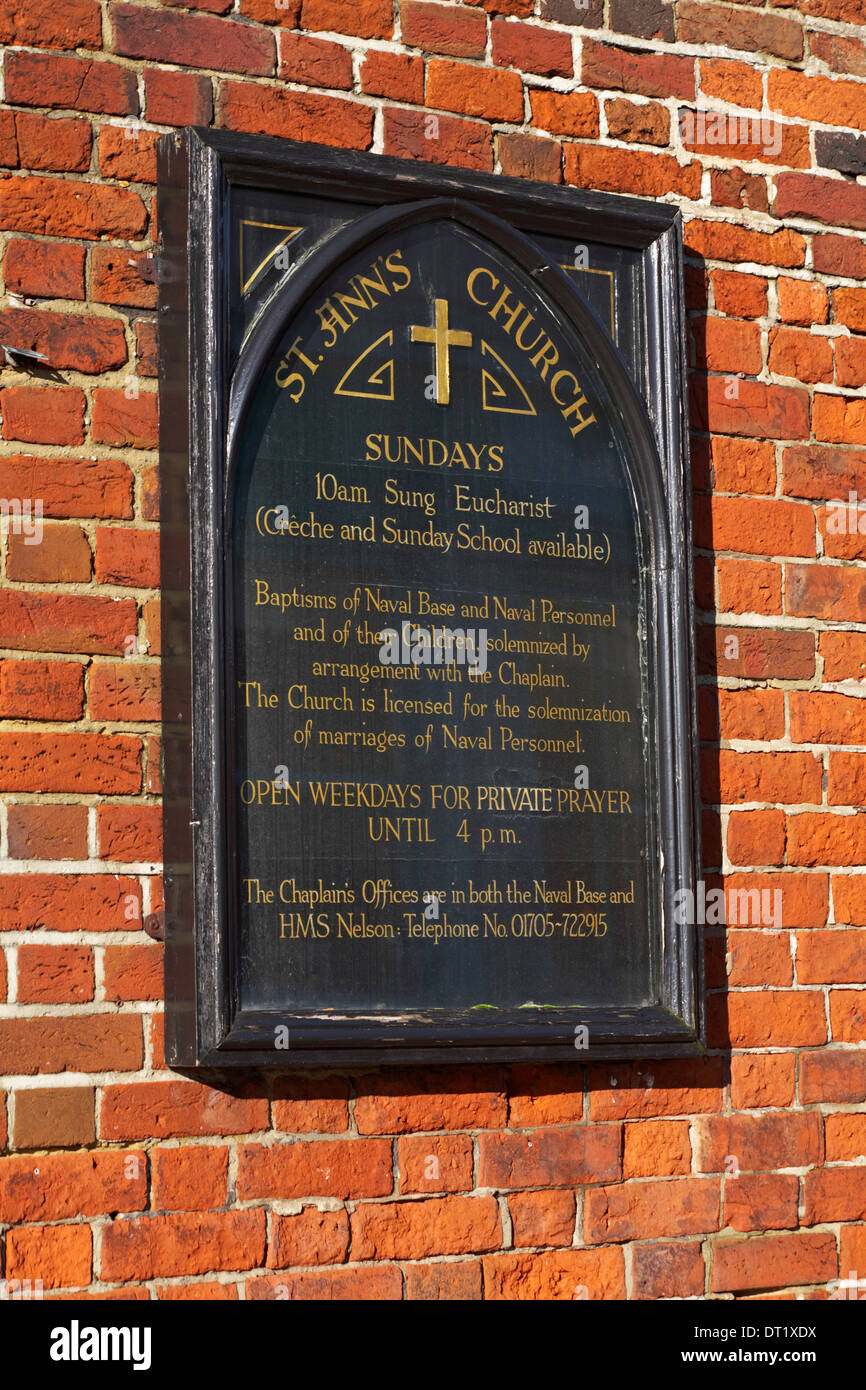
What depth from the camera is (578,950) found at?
271 centimetres

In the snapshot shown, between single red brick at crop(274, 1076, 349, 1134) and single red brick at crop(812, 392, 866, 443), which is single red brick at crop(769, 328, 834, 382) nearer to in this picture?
single red brick at crop(812, 392, 866, 443)

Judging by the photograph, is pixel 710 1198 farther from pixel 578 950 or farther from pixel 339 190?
pixel 339 190

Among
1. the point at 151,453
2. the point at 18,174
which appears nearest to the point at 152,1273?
the point at 151,453

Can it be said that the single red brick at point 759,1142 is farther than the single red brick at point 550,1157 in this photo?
Yes

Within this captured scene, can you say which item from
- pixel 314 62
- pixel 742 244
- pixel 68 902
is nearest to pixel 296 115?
pixel 314 62

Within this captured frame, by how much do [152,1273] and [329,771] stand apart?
0.81 m

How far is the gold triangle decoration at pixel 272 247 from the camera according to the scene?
2.65 metres

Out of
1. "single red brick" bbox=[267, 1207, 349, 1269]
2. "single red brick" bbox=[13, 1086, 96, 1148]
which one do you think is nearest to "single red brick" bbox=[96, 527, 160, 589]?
"single red brick" bbox=[13, 1086, 96, 1148]

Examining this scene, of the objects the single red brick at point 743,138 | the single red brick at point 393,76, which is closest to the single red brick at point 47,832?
the single red brick at point 393,76

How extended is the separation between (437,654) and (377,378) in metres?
0.48

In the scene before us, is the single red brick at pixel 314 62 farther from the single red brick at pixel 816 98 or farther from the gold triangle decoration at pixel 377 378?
the single red brick at pixel 816 98

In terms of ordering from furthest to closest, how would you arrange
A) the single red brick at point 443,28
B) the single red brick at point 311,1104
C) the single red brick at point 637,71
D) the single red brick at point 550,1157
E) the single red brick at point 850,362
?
the single red brick at point 850,362 → the single red brick at point 637,71 → the single red brick at point 443,28 → the single red brick at point 550,1157 → the single red brick at point 311,1104

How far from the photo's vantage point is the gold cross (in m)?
2.77

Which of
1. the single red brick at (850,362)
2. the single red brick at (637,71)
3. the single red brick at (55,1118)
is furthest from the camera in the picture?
the single red brick at (850,362)
